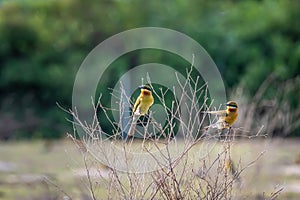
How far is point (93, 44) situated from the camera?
817 inches

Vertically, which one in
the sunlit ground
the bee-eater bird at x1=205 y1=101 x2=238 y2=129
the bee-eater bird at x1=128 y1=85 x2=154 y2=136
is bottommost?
the sunlit ground

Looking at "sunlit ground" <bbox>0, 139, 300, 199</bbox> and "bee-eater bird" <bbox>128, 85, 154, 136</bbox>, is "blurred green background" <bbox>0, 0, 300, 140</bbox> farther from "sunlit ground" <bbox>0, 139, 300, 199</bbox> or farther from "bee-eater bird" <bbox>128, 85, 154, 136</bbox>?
"bee-eater bird" <bbox>128, 85, 154, 136</bbox>

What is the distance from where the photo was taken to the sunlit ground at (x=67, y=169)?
848 cm

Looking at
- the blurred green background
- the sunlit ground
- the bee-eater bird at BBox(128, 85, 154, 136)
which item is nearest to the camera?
the bee-eater bird at BBox(128, 85, 154, 136)

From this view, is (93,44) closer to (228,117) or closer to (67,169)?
(67,169)

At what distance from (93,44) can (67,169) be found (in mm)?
7960

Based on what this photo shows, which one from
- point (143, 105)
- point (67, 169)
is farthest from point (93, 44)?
point (143, 105)

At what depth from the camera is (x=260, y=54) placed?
19844mm

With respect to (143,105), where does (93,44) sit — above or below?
above

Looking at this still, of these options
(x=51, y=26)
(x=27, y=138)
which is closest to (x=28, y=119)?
(x=27, y=138)

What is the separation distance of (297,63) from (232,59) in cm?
164

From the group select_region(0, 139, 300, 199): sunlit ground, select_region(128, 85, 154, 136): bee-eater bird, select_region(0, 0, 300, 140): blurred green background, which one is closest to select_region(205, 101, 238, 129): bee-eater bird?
select_region(128, 85, 154, 136): bee-eater bird

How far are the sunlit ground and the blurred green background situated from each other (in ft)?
5.28

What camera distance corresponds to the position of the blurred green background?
19.5m
